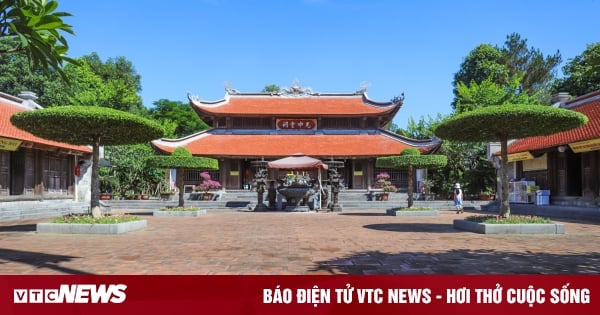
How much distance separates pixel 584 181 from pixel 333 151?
15015mm

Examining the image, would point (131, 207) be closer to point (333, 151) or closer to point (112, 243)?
point (333, 151)

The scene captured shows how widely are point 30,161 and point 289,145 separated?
16095 mm

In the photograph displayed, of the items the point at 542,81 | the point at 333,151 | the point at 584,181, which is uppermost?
the point at 542,81

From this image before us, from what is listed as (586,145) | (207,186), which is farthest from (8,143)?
(586,145)

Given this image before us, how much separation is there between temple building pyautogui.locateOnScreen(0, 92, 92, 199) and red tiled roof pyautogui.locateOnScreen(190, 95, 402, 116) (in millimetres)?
11377

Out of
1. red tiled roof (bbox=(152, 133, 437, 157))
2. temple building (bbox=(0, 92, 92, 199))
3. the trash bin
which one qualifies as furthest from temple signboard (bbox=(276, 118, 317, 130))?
the trash bin

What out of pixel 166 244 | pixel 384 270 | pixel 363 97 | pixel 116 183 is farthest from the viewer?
pixel 363 97

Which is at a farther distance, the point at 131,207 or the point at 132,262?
the point at 131,207

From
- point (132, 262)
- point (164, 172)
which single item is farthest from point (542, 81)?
point (132, 262)

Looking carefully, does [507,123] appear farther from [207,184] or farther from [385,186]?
[207,184]

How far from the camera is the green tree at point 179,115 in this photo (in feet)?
153

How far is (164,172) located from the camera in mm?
30344

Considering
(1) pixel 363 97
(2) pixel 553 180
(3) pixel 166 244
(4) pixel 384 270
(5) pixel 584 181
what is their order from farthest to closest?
1. (1) pixel 363 97
2. (2) pixel 553 180
3. (5) pixel 584 181
4. (3) pixel 166 244
5. (4) pixel 384 270

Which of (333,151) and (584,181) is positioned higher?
(333,151)
